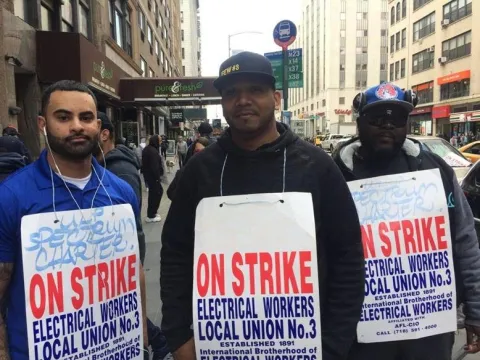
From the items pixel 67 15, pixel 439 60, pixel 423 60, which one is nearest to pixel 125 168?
pixel 67 15

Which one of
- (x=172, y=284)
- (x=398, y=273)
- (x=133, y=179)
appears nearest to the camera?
(x=172, y=284)

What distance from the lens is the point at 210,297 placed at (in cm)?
173

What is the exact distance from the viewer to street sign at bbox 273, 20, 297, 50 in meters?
8.02

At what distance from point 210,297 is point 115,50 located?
58.4ft

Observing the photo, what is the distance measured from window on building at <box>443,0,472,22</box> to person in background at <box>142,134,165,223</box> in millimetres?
38025

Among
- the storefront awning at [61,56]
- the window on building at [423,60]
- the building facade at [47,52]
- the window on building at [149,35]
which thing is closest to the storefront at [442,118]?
the window on building at [423,60]

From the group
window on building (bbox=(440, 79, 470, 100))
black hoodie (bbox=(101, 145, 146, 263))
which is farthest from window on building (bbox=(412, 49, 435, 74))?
black hoodie (bbox=(101, 145, 146, 263))

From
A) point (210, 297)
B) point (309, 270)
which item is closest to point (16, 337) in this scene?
point (210, 297)

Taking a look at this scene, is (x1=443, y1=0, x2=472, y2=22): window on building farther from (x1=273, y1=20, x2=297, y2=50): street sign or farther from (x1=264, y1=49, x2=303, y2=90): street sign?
(x1=273, y1=20, x2=297, y2=50): street sign

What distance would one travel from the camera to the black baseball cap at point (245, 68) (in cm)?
176

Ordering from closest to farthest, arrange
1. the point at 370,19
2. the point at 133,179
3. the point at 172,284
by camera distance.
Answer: the point at 172,284
the point at 133,179
the point at 370,19

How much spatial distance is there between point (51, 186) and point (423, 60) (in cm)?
5043

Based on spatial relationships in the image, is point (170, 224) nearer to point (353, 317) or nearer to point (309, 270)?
point (309, 270)

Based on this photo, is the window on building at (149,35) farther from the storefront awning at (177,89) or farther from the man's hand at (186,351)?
the man's hand at (186,351)
